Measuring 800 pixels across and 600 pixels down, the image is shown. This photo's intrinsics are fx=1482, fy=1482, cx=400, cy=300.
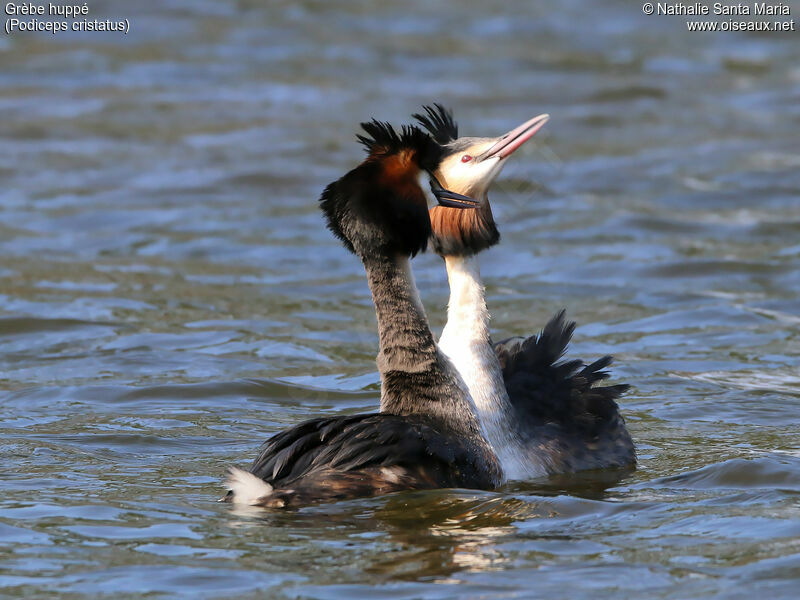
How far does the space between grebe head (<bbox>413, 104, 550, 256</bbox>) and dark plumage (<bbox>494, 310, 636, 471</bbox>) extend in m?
0.80

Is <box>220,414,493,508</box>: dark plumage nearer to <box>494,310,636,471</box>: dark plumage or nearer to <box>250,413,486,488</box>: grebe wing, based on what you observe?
<box>250,413,486,488</box>: grebe wing

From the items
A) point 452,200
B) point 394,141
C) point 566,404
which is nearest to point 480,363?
point 566,404

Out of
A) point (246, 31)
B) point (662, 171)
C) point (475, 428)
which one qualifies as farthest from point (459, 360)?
point (246, 31)

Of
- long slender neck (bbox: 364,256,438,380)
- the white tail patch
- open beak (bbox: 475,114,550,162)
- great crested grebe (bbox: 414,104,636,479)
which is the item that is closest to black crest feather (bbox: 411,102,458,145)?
great crested grebe (bbox: 414,104,636,479)

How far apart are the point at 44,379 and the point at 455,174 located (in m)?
3.92

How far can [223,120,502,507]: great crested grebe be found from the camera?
22.8 feet

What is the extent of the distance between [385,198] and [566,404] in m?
1.70

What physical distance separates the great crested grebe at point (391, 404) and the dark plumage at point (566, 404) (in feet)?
2.05

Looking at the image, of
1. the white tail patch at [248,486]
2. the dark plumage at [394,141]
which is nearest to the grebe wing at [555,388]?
the dark plumage at [394,141]

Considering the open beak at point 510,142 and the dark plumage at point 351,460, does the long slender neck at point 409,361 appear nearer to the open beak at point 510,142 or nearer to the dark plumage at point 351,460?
the dark plumage at point 351,460

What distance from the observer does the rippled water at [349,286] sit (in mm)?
6512

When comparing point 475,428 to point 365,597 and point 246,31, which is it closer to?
point 365,597

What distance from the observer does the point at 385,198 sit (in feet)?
23.8

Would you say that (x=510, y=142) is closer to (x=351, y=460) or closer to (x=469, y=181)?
(x=469, y=181)
